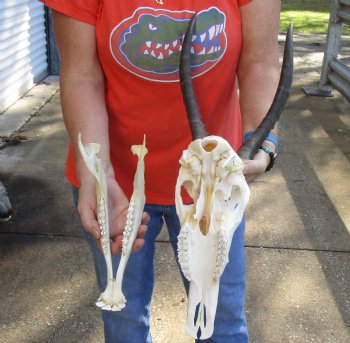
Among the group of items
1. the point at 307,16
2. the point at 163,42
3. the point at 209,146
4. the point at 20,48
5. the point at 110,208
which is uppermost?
the point at 163,42

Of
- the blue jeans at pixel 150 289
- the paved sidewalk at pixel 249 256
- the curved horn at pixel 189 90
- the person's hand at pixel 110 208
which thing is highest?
the curved horn at pixel 189 90

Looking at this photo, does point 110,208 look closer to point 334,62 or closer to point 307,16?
point 334,62

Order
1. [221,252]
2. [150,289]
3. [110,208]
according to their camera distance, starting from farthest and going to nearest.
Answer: [150,289], [110,208], [221,252]

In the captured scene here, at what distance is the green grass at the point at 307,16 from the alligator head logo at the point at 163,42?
452 inches

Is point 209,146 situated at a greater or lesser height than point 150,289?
greater

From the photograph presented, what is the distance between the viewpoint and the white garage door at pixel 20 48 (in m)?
6.84

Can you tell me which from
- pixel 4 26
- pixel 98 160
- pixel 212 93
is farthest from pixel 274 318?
pixel 4 26

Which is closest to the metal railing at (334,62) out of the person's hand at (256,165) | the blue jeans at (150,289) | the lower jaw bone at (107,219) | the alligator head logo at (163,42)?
the blue jeans at (150,289)

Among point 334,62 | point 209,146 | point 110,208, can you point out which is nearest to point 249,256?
point 110,208

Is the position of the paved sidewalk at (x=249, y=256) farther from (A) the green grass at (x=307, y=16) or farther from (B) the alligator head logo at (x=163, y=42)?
(A) the green grass at (x=307, y=16)

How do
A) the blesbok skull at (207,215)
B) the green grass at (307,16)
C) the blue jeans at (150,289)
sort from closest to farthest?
the blesbok skull at (207,215)
the blue jeans at (150,289)
the green grass at (307,16)

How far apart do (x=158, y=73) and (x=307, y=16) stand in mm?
15375

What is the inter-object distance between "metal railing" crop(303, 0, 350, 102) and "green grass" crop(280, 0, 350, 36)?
17.2 feet

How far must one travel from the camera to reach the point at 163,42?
189 centimetres
